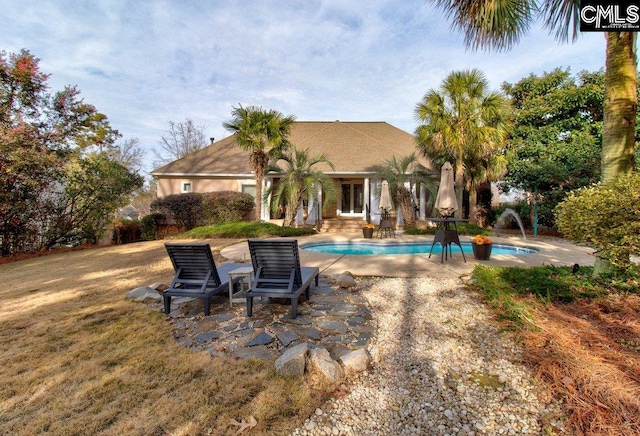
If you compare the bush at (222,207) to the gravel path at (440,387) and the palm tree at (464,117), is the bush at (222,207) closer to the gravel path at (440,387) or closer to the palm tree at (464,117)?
the palm tree at (464,117)

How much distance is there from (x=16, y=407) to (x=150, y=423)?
114cm

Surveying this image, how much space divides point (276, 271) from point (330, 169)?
12753 mm

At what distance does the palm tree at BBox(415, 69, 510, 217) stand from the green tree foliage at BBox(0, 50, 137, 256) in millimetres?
13730

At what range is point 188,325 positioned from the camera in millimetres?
3805

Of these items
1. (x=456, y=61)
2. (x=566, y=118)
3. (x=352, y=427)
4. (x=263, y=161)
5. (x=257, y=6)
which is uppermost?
(x=257, y=6)

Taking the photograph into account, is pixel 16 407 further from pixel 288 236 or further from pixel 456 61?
pixel 456 61

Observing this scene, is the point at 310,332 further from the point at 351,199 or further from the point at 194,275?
the point at 351,199

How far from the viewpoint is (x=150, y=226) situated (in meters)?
14.3

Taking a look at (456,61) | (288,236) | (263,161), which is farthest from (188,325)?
(456,61)

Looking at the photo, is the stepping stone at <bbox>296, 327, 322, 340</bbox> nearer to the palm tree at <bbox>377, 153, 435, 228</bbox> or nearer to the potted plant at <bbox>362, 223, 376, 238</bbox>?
the potted plant at <bbox>362, 223, 376, 238</bbox>

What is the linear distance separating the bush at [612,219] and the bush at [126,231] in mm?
15609

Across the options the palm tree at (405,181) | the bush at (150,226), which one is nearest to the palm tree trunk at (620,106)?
the palm tree at (405,181)

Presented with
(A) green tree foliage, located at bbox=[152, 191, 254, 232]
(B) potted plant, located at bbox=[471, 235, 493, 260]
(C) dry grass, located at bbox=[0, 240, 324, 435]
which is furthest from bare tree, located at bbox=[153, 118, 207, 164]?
(B) potted plant, located at bbox=[471, 235, 493, 260]

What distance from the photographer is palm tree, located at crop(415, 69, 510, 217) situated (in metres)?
12.6
